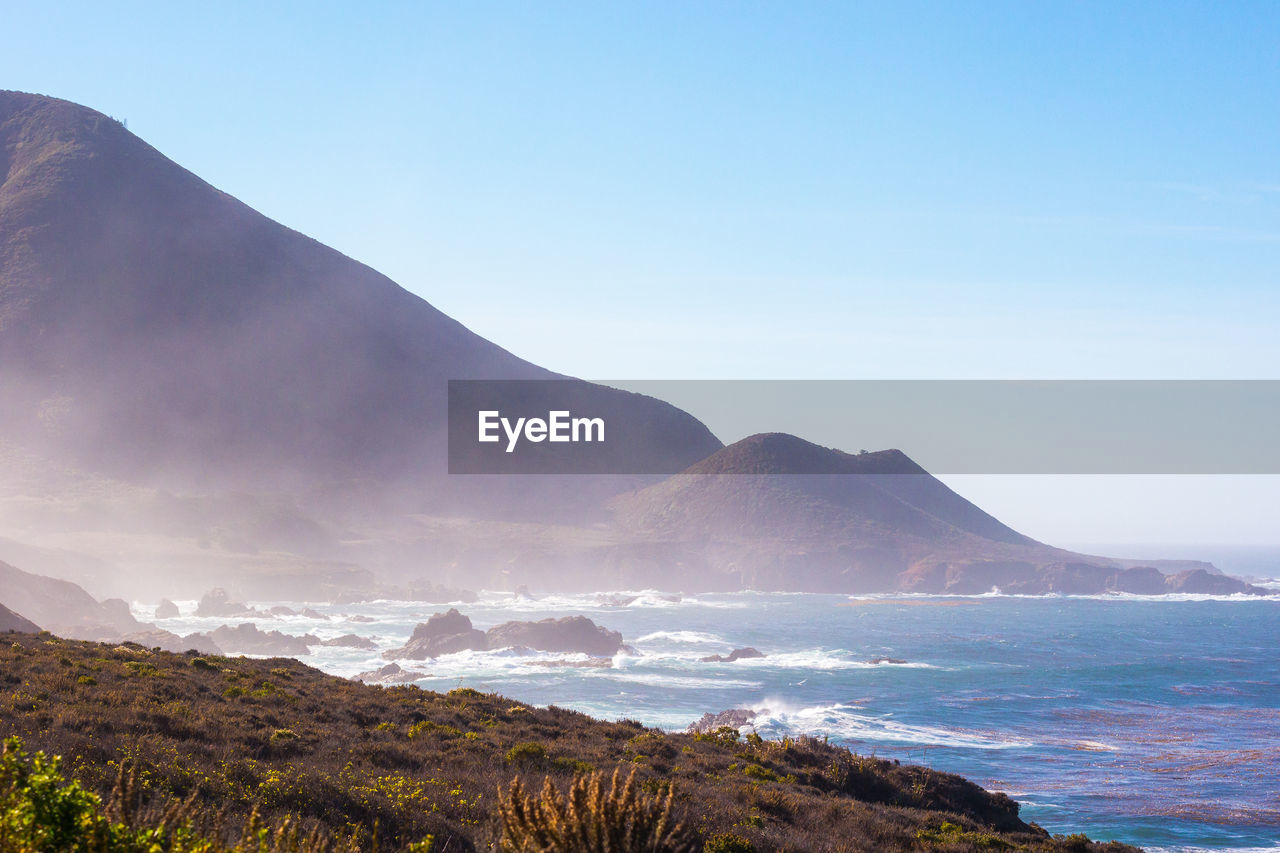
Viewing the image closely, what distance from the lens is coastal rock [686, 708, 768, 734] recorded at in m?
44.9

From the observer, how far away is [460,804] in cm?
1269

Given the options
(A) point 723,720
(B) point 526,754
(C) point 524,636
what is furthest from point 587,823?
(C) point 524,636

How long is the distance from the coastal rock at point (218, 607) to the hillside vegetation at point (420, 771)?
77.3 metres

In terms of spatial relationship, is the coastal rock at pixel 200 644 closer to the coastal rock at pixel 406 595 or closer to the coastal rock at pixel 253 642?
the coastal rock at pixel 253 642

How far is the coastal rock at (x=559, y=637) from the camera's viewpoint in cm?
7844

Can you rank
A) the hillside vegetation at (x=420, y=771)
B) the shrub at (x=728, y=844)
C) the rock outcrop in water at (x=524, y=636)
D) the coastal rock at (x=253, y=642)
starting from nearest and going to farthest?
the hillside vegetation at (x=420, y=771) < the shrub at (x=728, y=844) < the coastal rock at (x=253, y=642) < the rock outcrop in water at (x=524, y=636)

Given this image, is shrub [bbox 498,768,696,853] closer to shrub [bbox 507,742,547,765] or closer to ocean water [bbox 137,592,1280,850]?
shrub [bbox 507,742,547,765]

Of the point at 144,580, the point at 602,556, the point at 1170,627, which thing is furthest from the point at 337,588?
the point at 1170,627

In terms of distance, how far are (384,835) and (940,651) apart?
84.6m

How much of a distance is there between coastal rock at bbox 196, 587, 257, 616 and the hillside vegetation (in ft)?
254

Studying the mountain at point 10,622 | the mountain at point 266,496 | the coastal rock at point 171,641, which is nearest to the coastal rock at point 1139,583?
the mountain at point 266,496

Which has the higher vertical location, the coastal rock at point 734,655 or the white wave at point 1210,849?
the white wave at point 1210,849

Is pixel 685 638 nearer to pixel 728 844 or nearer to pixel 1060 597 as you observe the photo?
pixel 728 844

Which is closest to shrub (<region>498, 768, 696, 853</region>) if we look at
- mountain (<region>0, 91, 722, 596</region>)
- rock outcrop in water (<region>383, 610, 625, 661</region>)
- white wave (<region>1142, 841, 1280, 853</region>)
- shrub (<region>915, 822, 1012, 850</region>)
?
shrub (<region>915, 822, 1012, 850</region>)
